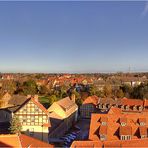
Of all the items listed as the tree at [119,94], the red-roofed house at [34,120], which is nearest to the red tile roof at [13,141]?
the red-roofed house at [34,120]

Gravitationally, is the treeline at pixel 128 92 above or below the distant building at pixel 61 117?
above

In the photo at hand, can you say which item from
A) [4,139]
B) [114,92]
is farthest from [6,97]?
[4,139]

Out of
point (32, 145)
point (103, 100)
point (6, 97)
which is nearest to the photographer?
point (32, 145)

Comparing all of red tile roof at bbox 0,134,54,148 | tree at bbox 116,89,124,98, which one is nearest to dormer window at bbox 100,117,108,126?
red tile roof at bbox 0,134,54,148

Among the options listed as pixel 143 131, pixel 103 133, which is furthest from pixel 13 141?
pixel 143 131

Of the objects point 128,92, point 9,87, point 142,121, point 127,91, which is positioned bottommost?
point 142,121

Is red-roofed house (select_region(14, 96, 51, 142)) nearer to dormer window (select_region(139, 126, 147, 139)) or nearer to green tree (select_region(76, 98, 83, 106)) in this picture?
dormer window (select_region(139, 126, 147, 139))

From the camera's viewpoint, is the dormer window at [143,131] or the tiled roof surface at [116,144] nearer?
the tiled roof surface at [116,144]

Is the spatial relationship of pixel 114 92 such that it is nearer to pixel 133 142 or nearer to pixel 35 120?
pixel 35 120

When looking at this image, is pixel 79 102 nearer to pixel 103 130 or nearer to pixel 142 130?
pixel 103 130

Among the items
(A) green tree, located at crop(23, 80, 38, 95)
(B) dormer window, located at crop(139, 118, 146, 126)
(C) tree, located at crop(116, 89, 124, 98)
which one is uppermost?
(A) green tree, located at crop(23, 80, 38, 95)

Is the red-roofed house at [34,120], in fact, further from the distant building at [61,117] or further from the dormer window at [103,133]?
the dormer window at [103,133]
